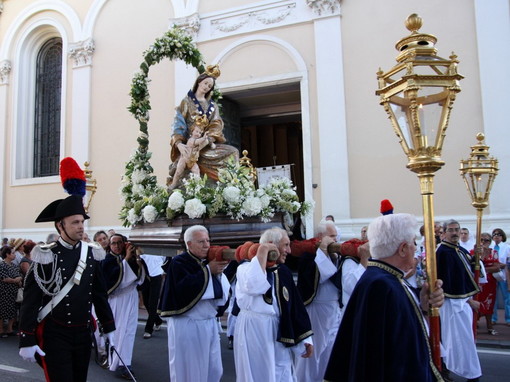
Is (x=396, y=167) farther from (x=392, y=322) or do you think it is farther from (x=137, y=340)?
(x=392, y=322)

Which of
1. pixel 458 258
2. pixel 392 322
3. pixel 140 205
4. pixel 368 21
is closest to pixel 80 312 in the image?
pixel 140 205

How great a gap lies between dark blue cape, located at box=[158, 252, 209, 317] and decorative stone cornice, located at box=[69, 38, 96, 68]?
490 inches

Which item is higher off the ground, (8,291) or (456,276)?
(456,276)

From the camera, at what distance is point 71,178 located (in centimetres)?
427

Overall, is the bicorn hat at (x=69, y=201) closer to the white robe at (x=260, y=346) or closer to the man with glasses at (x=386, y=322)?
the white robe at (x=260, y=346)

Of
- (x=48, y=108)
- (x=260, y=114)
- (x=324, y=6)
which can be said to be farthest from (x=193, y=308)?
(x=48, y=108)

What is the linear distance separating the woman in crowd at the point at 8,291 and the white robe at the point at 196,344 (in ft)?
18.0

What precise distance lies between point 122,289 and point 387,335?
4.78 metres

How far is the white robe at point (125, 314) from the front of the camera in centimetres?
618

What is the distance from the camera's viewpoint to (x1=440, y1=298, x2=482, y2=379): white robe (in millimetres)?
5258

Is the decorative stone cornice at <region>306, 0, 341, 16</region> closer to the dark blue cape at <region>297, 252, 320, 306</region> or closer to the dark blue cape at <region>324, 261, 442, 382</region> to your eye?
the dark blue cape at <region>297, 252, 320, 306</region>

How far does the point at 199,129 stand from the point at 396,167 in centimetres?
659

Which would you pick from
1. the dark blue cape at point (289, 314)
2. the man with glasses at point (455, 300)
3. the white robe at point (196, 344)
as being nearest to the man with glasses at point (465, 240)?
the man with glasses at point (455, 300)

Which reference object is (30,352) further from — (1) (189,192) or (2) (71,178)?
(1) (189,192)
